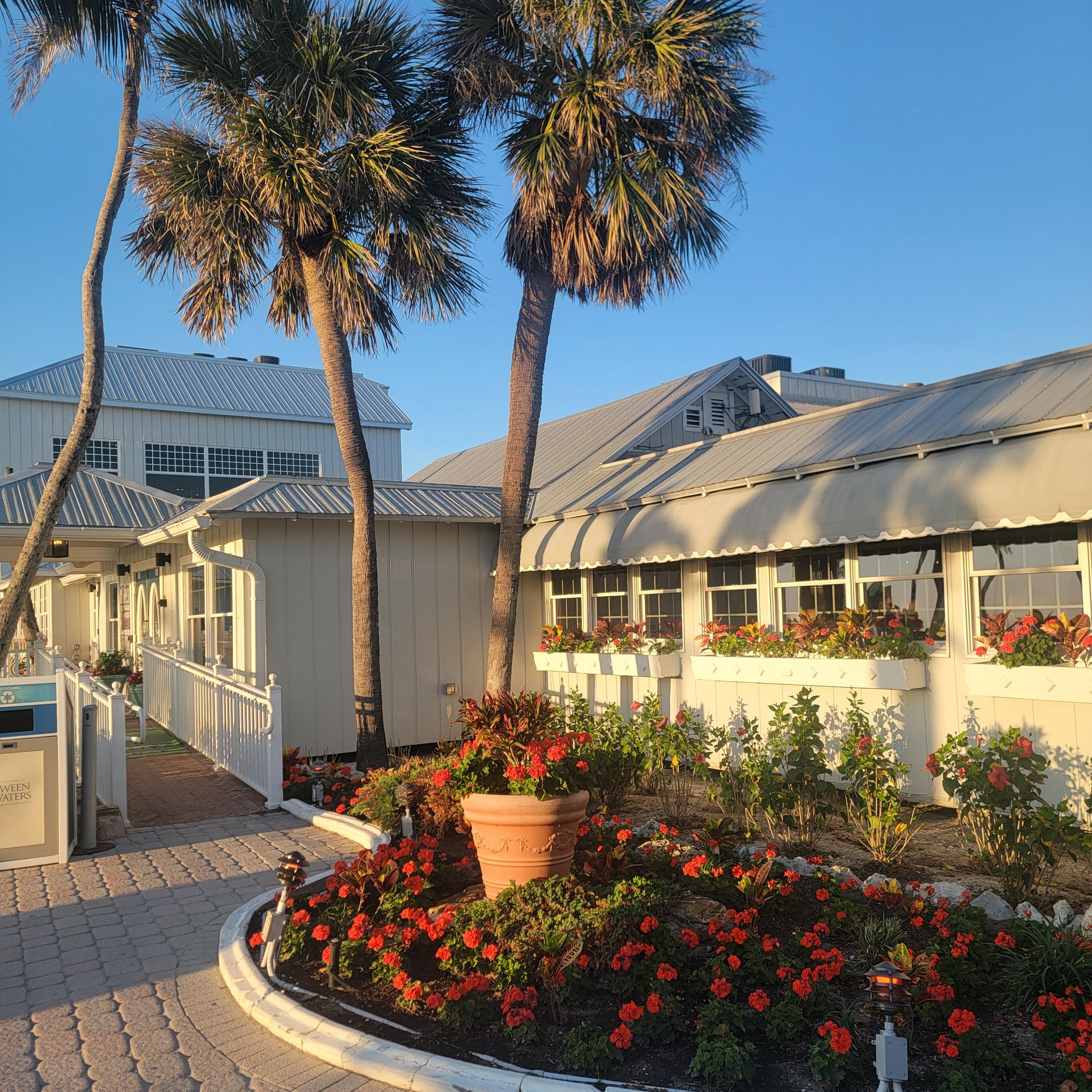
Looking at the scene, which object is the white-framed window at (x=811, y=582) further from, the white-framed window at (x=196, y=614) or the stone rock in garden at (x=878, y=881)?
the white-framed window at (x=196, y=614)

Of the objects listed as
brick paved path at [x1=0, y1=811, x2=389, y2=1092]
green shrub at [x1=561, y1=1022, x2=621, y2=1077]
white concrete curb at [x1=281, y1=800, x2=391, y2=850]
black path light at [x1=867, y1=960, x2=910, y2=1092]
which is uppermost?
black path light at [x1=867, y1=960, x2=910, y2=1092]

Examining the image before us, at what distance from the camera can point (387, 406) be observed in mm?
25828

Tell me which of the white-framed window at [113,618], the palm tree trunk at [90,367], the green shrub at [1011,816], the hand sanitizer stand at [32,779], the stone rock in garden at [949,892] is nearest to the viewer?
the stone rock in garden at [949,892]

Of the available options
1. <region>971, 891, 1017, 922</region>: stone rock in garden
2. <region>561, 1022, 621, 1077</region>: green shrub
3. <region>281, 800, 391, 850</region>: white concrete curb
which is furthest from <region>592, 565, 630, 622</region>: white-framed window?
<region>561, 1022, 621, 1077</region>: green shrub

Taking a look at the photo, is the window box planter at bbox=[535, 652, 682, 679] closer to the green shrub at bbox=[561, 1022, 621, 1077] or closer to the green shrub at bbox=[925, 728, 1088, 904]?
the green shrub at bbox=[925, 728, 1088, 904]

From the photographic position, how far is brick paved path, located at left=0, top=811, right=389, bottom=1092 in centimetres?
391

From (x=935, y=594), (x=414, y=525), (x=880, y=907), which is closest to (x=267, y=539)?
(x=414, y=525)

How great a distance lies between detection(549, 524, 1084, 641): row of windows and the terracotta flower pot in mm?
4546

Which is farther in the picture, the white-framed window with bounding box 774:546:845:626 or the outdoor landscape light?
the white-framed window with bounding box 774:546:845:626

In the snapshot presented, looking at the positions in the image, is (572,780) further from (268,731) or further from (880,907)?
(268,731)

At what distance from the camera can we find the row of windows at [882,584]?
25.2 ft

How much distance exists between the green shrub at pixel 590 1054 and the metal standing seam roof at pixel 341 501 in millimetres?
8596

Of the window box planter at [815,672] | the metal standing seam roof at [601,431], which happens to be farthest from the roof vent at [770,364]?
the window box planter at [815,672]

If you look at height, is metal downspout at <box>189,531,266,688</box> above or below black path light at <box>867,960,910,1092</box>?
above
